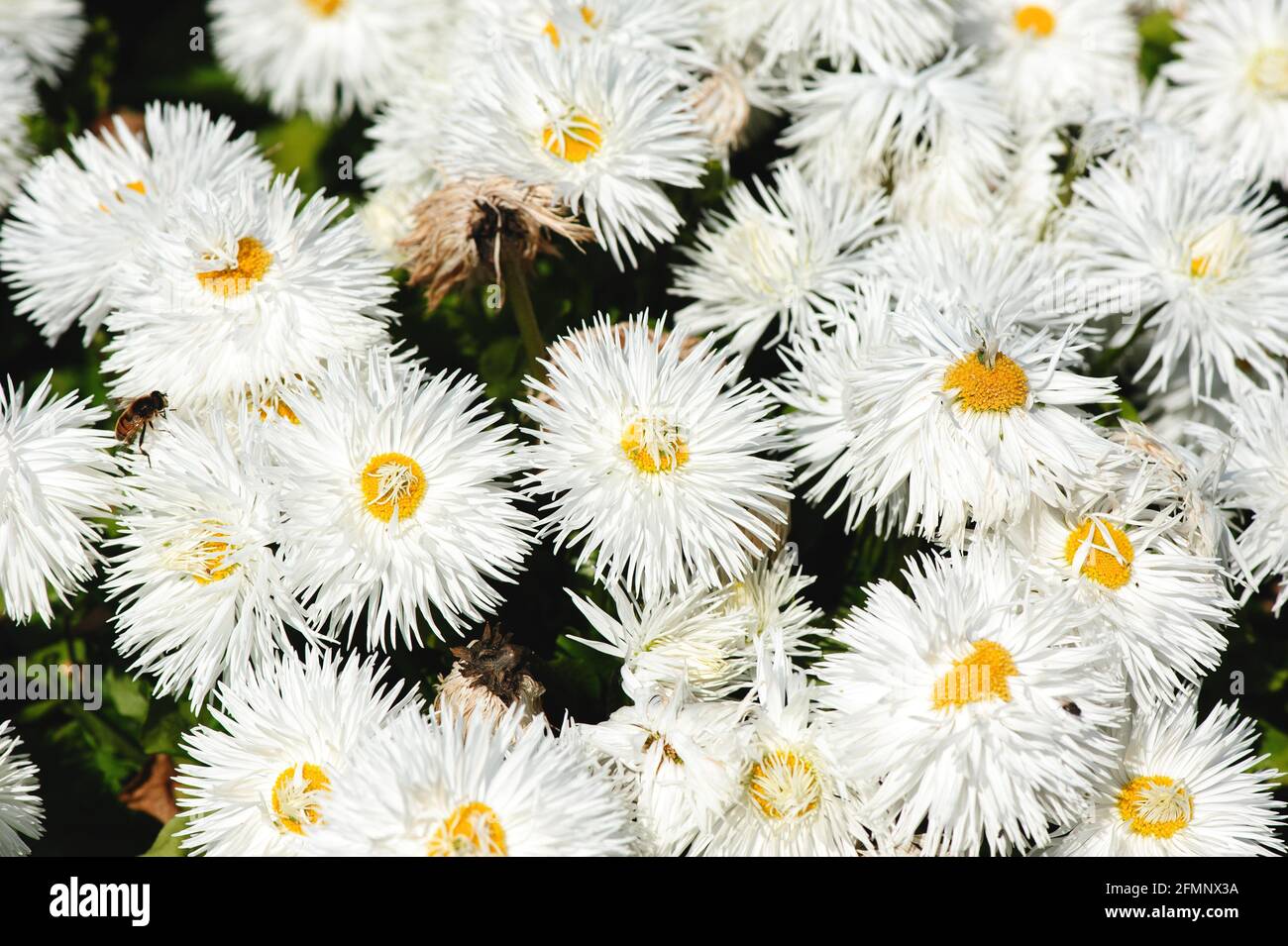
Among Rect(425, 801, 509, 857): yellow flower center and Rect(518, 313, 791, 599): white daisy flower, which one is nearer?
Rect(425, 801, 509, 857): yellow flower center

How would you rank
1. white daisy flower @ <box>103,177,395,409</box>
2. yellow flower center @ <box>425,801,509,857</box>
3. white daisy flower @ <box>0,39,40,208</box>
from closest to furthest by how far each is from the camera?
yellow flower center @ <box>425,801,509,857</box> → white daisy flower @ <box>103,177,395,409</box> → white daisy flower @ <box>0,39,40,208</box>

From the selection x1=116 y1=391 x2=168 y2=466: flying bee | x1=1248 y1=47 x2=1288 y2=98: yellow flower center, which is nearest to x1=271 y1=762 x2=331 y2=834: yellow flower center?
x1=116 y1=391 x2=168 y2=466: flying bee

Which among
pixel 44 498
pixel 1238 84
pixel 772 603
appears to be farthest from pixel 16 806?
pixel 1238 84

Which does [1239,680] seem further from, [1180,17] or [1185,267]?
[1180,17]

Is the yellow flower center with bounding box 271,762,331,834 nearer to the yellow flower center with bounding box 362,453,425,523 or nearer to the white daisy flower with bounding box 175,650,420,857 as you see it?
the white daisy flower with bounding box 175,650,420,857
